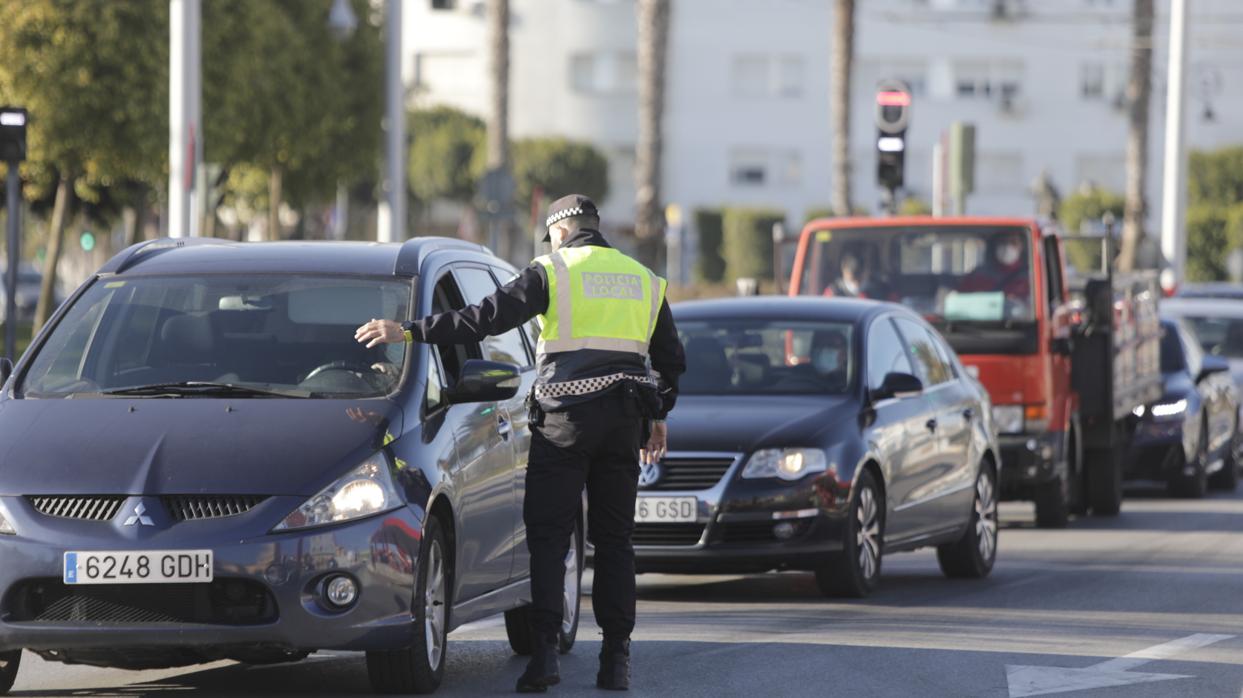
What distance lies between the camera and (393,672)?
28.7 feet

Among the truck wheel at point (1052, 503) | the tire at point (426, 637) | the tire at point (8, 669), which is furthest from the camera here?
the truck wheel at point (1052, 503)

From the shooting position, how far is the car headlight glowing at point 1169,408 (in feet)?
69.8

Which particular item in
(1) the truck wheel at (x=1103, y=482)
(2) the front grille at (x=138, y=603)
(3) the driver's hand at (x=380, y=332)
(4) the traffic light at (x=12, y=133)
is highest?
(4) the traffic light at (x=12, y=133)

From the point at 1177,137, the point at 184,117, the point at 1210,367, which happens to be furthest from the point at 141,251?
the point at 1177,137

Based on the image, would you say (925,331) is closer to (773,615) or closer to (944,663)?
(773,615)

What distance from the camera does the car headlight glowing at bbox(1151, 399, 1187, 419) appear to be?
21.3 metres

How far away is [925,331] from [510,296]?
6.14 meters

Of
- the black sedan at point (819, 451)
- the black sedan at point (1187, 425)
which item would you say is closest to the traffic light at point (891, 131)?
the black sedan at point (1187, 425)

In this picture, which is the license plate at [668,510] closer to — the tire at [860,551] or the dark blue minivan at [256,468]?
the tire at [860,551]

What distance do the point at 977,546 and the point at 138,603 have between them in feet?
23.1

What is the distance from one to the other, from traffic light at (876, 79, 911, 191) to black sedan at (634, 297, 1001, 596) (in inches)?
349

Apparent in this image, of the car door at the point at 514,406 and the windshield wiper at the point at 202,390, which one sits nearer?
the windshield wiper at the point at 202,390

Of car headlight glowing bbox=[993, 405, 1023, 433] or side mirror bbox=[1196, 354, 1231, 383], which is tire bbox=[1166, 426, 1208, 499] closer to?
side mirror bbox=[1196, 354, 1231, 383]

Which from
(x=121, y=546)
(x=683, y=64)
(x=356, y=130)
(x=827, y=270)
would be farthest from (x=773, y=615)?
(x=683, y=64)
